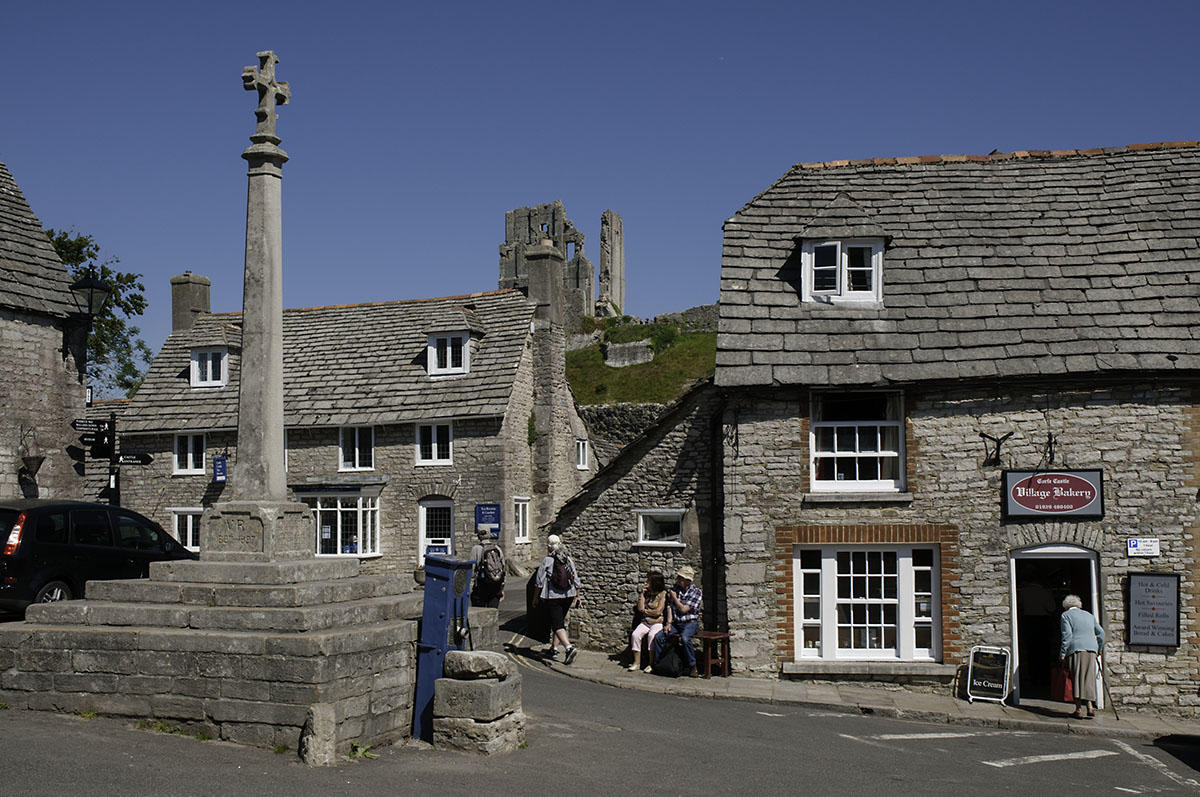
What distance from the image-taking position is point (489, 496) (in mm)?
28969

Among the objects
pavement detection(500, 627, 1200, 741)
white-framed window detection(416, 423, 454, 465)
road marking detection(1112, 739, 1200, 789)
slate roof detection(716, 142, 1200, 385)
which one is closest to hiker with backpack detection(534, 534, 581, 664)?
pavement detection(500, 627, 1200, 741)

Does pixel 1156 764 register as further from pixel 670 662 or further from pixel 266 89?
pixel 266 89

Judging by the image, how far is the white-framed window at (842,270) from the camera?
645 inches

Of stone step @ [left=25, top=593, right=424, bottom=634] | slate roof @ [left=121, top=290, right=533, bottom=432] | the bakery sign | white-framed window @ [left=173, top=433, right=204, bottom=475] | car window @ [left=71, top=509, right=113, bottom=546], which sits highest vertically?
slate roof @ [left=121, top=290, right=533, bottom=432]

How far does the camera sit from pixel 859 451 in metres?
15.5

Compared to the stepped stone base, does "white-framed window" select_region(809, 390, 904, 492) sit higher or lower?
higher

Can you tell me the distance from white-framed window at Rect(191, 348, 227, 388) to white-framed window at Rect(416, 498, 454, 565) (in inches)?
336

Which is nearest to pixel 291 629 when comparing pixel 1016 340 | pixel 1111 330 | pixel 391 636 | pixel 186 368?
pixel 391 636

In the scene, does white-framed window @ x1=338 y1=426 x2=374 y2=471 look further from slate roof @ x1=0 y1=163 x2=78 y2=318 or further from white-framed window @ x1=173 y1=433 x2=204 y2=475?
slate roof @ x1=0 y1=163 x2=78 y2=318

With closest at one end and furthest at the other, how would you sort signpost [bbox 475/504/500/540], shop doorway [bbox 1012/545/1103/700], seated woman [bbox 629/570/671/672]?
seated woman [bbox 629/570/671/672] → shop doorway [bbox 1012/545/1103/700] → signpost [bbox 475/504/500/540]

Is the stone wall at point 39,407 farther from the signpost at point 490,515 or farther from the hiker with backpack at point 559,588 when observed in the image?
the signpost at point 490,515

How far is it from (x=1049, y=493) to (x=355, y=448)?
20.7 m

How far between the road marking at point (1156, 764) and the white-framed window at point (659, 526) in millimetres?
6768

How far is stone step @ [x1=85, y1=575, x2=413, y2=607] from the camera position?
9125 mm
